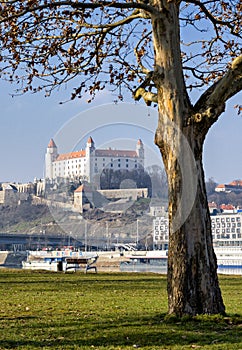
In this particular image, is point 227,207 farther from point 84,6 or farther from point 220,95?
point 84,6

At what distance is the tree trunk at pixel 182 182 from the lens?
31.7ft

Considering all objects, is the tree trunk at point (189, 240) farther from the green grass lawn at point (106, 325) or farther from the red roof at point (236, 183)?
the red roof at point (236, 183)

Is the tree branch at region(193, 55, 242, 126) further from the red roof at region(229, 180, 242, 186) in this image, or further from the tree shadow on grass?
the red roof at region(229, 180, 242, 186)

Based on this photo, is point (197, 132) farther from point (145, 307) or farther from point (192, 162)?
point (145, 307)

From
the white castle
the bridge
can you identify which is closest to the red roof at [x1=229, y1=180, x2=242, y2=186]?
the bridge

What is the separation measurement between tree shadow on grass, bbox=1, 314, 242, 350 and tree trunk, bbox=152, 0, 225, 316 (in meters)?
0.39

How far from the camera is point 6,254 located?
344ft

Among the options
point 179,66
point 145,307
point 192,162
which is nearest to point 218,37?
point 179,66

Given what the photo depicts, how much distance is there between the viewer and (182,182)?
32.6 feet

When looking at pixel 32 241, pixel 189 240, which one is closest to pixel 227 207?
pixel 32 241

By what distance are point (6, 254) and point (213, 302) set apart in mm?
97722

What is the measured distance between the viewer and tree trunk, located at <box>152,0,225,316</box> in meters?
9.65

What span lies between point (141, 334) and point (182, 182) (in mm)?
2556

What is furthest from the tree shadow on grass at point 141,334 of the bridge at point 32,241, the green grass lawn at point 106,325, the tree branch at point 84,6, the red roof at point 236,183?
the red roof at point 236,183
